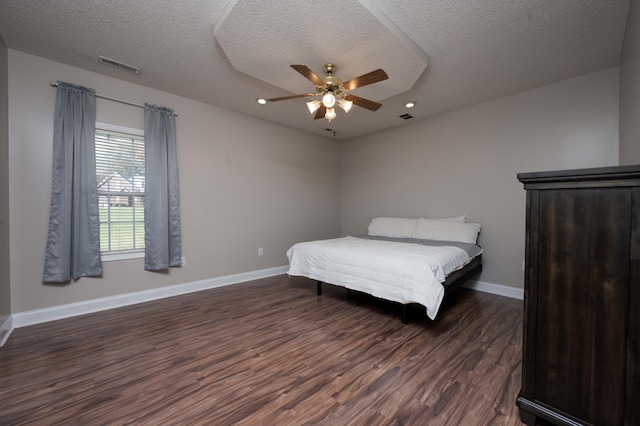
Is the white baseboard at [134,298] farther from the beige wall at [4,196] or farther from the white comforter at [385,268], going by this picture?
the white comforter at [385,268]

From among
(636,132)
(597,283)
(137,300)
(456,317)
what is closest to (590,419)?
(597,283)

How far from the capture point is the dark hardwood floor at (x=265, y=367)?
4.88ft

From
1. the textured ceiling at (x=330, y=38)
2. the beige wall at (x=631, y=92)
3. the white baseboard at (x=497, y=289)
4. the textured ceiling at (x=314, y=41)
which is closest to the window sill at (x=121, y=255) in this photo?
the textured ceiling at (x=330, y=38)

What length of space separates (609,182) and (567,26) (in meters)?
1.90

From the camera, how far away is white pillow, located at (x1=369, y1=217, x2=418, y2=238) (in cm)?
420

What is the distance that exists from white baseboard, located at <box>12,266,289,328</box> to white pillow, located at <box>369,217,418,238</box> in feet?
7.27

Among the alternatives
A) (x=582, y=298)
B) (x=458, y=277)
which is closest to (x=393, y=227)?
(x=458, y=277)

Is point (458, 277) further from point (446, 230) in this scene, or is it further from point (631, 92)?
point (631, 92)

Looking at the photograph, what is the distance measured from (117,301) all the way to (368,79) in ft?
12.1

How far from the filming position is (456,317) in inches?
110

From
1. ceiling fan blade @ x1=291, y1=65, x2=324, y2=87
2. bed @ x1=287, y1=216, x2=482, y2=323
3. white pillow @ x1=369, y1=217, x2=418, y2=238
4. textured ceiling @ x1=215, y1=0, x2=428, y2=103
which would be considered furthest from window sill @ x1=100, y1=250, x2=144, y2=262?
white pillow @ x1=369, y1=217, x2=418, y2=238

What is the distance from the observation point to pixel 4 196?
238 cm

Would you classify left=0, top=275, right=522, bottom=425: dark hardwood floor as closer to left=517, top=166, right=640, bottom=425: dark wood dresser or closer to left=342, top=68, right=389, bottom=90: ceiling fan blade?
left=517, top=166, right=640, bottom=425: dark wood dresser

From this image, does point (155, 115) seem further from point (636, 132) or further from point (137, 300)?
point (636, 132)
